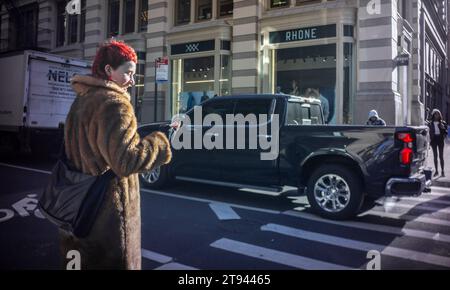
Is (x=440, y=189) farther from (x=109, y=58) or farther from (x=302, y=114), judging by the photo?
(x=109, y=58)

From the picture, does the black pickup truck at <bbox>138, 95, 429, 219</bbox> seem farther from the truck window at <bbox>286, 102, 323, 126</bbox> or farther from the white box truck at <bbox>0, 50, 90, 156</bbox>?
the white box truck at <bbox>0, 50, 90, 156</bbox>

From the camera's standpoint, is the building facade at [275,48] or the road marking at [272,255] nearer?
the road marking at [272,255]

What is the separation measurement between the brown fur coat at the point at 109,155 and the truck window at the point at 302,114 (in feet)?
16.4

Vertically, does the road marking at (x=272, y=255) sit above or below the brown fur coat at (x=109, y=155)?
below

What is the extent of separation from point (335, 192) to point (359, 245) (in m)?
1.42

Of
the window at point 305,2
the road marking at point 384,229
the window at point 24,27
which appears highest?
the window at point 24,27

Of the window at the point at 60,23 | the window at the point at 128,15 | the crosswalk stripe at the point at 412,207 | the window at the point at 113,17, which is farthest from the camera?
the window at the point at 60,23

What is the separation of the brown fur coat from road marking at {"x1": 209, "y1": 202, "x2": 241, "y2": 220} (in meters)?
3.82

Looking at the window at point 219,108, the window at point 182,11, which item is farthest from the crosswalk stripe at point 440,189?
the window at point 182,11

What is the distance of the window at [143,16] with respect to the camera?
20016 mm

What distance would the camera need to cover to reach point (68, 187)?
220cm

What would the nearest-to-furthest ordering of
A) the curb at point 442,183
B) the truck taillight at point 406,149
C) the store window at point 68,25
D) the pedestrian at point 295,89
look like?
the truck taillight at point 406,149, the curb at point 442,183, the pedestrian at point 295,89, the store window at point 68,25

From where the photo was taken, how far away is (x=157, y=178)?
27.4ft

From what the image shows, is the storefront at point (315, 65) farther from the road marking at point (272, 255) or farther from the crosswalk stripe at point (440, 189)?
the road marking at point (272, 255)
